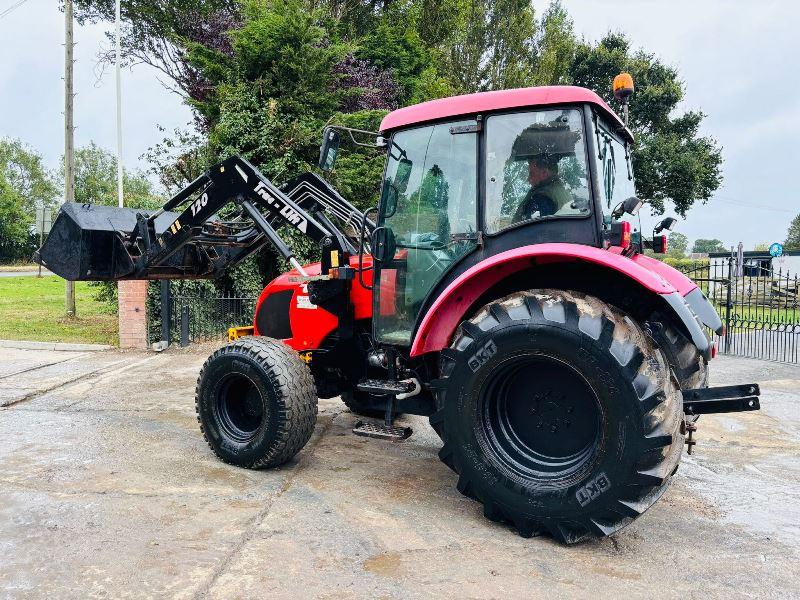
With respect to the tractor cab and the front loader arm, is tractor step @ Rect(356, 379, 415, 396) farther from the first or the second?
the front loader arm

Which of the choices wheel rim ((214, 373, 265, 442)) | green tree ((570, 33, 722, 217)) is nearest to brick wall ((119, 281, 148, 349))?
wheel rim ((214, 373, 265, 442))

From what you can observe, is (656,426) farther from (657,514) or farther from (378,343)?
(378,343)

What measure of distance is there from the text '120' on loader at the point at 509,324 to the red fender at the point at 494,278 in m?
0.01

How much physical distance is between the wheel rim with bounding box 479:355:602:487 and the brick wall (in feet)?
26.2

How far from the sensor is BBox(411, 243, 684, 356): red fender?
3.11 meters

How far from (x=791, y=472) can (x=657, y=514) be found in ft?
5.31

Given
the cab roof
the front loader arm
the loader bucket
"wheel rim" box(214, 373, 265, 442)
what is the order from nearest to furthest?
1. the cab roof
2. "wheel rim" box(214, 373, 265, 442)
3. the front loader arm
4. the loader bucket

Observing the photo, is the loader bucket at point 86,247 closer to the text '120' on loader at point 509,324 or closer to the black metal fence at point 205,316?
the text '120' on loader at point 509,324

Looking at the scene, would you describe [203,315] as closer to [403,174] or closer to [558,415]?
[403,174]

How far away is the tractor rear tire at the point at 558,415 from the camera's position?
3.02 m

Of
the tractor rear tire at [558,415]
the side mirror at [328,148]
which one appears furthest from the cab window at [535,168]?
the side mirror at [328,148]

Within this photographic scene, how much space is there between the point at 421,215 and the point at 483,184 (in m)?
0.47

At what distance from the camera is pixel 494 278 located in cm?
361

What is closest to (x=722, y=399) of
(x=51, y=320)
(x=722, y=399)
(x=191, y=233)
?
(x=722, y=399)
